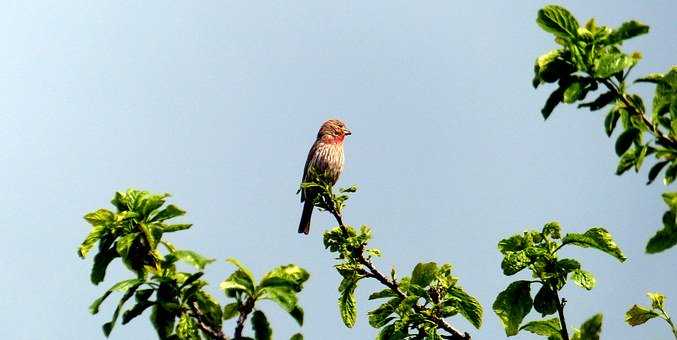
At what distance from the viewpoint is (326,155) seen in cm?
1659

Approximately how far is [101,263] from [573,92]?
9.28ft

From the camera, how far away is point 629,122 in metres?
3.85

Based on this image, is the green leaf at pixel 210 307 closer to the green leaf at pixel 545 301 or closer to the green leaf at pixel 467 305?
the green leaf at pixel 545 301

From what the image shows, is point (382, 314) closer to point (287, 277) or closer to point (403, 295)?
point (403, 295)

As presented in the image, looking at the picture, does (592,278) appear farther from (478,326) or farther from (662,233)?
(662,233)

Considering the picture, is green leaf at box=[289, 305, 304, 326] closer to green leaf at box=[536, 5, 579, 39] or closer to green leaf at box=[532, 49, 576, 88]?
green leaf at box=[532, 49, 576, 88]

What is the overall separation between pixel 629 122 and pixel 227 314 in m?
2.34

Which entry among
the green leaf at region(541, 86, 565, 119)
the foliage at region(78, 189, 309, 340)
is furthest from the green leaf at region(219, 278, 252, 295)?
the green leaf at region(541, 86, 565, 119)

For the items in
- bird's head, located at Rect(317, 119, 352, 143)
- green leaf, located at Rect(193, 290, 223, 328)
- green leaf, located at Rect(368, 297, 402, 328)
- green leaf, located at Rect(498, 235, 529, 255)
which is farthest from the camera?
bird's head, located at Rect(317, 119, 352, 143)

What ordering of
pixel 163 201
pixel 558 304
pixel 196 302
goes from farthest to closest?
pixel 558 304 → pixel 163 201 → pixel 196 302

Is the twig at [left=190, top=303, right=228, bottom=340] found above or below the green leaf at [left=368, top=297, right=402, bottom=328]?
below

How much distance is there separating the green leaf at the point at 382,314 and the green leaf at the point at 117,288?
96.1 inches

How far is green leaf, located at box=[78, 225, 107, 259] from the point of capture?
187 inches

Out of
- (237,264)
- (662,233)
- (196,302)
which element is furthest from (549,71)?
(196,302)
